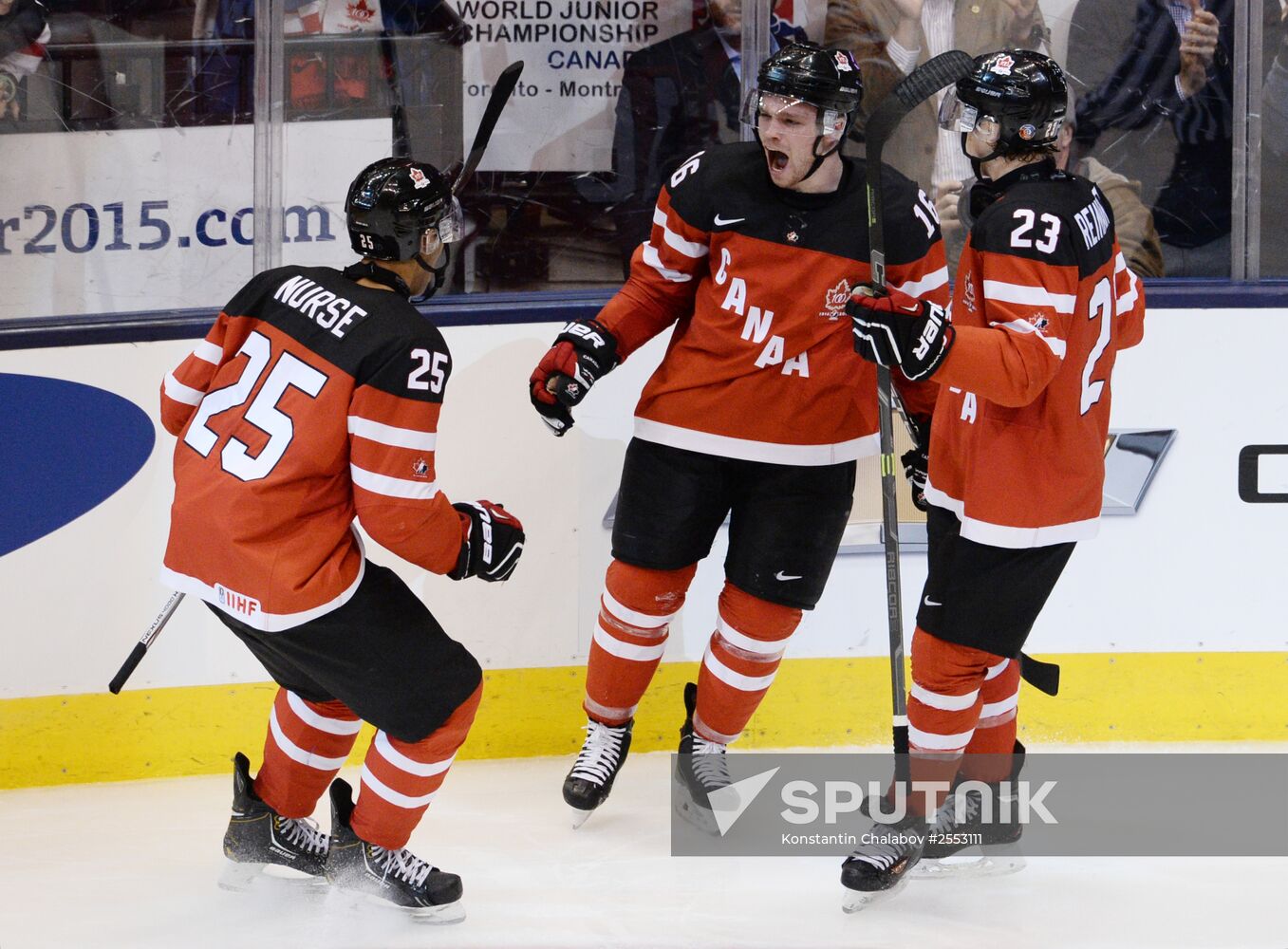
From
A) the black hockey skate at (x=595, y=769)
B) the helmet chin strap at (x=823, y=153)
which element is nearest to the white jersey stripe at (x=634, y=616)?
the black hockey skate at (x=595, y=769)

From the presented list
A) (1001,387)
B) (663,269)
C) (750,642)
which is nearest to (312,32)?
(663,269)

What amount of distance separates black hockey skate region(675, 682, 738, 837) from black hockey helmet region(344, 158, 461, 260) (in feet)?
3.57

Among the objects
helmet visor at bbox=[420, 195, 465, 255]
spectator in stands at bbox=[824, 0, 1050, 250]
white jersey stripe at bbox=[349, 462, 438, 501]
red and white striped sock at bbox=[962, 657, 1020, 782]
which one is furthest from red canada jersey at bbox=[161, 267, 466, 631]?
spectator in stands at bbox=[824, 0, 1050, 250]

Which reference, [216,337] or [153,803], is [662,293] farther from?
[153,803]

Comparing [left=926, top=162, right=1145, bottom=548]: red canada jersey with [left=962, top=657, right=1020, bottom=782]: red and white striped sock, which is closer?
[left=926, top=162, right=1145, bottom=548]: red canada jersey

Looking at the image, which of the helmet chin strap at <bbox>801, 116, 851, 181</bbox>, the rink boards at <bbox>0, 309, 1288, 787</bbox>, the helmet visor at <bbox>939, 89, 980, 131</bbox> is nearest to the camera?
the helmet visor at <bbox>939, 89, 980, 131</bbox>

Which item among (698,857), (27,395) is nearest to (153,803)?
(27,395)

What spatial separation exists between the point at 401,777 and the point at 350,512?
0.42 metres

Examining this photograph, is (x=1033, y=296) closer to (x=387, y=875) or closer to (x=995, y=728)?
(x=995, y=728)

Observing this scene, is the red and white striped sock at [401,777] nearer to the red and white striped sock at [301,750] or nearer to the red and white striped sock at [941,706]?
the red and white striped sock at [301,750]

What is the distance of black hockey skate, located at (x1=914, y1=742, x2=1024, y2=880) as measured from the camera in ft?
8.64

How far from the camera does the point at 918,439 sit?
274cm

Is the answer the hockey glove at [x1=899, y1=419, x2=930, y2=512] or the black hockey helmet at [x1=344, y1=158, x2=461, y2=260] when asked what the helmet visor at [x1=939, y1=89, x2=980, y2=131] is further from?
the black hockey helmet at [x1=344, y1=158, x2=461, y2=260]

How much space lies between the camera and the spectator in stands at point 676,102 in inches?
135
